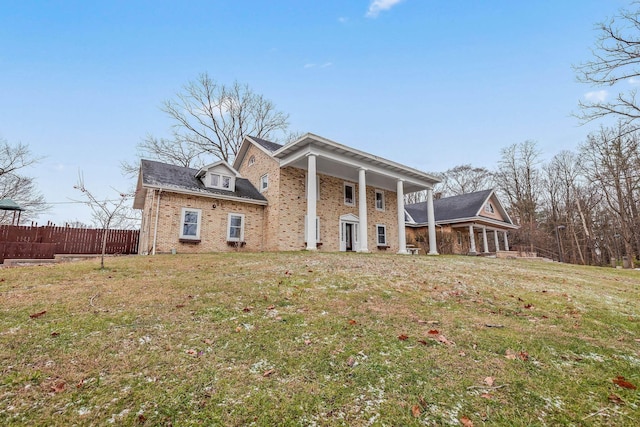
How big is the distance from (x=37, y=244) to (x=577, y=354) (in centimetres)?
1868

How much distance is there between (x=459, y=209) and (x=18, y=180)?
37.6 metres

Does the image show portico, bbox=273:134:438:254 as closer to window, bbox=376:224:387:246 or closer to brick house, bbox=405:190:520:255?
window, bbox=376:224:387:246

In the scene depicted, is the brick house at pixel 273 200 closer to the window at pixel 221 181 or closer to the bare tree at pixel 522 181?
the window at pixel 221 181

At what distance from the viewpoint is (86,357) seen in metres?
3.01

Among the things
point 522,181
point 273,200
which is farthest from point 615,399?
point 522,181

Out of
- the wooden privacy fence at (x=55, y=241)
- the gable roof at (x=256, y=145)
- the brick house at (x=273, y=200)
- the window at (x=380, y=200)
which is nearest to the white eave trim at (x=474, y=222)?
the window at (x=380, y=200)

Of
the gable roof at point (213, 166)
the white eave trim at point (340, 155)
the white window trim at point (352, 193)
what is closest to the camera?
the white eave trim at point (340, 155)

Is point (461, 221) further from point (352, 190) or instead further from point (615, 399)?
point (615, 399)

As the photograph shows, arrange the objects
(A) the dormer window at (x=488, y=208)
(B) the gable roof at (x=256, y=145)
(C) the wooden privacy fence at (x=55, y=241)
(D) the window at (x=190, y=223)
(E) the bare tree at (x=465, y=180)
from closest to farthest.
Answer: (C) the wooden privacy fence at (x=55, y=241) < (D) the window at (x=190, y=223) < (B) the gable roof at (x=256, y=145) < (A) the dormer window at (x=488, y=208) < (E) the bare tree at (x=465, y=180)

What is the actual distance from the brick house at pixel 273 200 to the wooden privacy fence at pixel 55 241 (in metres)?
1.48

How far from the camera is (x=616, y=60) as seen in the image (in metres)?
8.97

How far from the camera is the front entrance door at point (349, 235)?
17.6 meters

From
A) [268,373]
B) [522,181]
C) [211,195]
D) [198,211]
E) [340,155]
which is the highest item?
[522,181]

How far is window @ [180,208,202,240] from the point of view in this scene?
1365 cm
